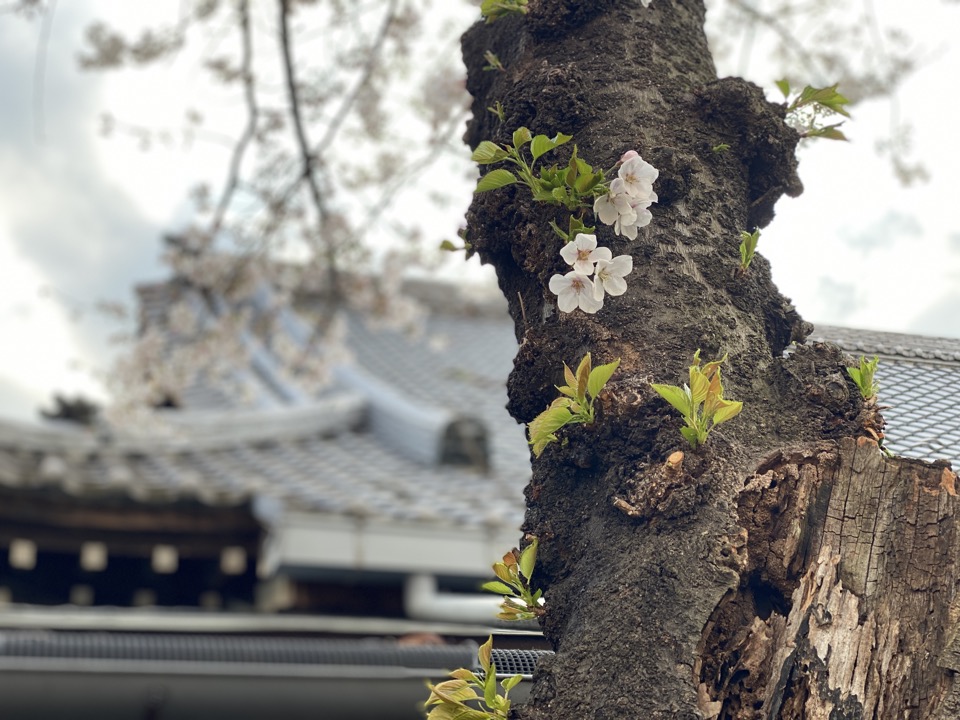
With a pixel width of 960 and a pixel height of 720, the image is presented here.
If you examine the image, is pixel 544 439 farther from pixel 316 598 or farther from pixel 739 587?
pixel 316 598

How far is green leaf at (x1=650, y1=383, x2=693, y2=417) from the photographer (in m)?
1.23

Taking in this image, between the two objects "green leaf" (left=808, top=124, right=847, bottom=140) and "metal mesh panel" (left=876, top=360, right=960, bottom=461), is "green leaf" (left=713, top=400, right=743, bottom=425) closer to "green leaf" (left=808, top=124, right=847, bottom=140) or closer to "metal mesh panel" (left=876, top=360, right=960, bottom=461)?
"metal mesh panel" (left=876, top=360, right=960, bottom=461)

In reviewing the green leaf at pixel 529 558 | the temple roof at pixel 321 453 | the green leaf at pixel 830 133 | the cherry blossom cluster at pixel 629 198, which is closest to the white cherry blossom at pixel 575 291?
the cherry blossom cluster at pixel 629 198

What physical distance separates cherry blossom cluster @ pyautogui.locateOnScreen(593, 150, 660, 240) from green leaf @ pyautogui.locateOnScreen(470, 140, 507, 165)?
0.15 metres

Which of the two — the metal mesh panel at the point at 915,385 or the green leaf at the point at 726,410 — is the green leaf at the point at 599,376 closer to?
the green leaf at the point at 726,410

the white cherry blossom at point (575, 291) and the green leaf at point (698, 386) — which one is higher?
the white cherry blossom at point (575, 291)

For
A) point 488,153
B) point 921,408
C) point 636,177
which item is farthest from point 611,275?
point 921,408

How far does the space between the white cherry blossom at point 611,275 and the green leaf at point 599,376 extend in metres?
0.12

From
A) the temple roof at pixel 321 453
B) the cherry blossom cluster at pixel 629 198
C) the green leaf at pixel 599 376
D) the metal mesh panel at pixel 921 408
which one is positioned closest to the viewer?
the green leaf at pixel 599 376

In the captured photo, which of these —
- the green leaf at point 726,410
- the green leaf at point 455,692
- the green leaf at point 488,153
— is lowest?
the green leaf at point 455,692

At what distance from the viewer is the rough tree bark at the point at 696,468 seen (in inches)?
45.6

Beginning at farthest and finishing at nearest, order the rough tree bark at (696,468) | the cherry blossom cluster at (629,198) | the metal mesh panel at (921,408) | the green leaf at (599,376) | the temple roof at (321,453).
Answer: the temple roof at (321,453) < the metal mesh panel at (921,408) < the cherry blossom cluster at (629,198) < the green leaf at (599,376) < the rough tree bark at (696,468)

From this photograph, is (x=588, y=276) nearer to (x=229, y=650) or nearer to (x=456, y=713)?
(x=456, y=713)

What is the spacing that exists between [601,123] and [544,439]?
0.50m
